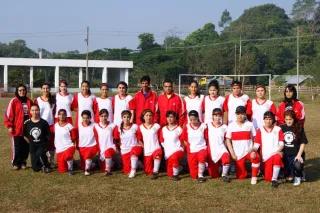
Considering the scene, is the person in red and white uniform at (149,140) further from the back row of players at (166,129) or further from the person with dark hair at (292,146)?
the person with dark hair at (292,146)

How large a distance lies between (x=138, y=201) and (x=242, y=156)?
6.73ft

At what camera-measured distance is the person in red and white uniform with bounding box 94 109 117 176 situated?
7.74m

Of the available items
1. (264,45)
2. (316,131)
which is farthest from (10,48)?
(316,131)

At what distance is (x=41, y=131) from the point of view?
7785mm

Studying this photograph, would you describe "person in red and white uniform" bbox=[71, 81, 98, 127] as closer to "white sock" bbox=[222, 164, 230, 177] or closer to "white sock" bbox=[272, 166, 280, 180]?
"white sock" bbox=[222, 164, 230, 177]

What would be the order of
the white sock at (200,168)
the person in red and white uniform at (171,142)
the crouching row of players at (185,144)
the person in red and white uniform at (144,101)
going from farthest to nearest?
the person in red and white uniform at (144,101)
the person in red and white uniform at (171,142)
the white sock at (200,168)
the crouching row of players at (185,144)

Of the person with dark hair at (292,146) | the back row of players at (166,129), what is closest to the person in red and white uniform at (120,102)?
the back row of players at (166,129)

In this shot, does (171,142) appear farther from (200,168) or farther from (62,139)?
(62,139)

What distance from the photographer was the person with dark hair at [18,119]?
314 inches

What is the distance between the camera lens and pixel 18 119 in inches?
314

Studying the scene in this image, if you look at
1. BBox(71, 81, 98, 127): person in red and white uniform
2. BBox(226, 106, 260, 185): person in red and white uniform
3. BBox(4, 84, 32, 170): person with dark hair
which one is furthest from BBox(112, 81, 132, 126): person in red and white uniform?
BBox(226, 106, 260, 185): person in red and white uniform

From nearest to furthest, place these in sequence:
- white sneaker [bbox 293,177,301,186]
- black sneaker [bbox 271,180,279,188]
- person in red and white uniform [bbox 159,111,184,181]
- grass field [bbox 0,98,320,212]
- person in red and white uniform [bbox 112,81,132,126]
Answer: grass field [bbox 0,98,320,212]
black sneaker [bbox 271,180,279,188]
white sneaker [bbox 293,177,301,186]
person in red and white uniform [bbox 159,111,184,181]
person in red and white uniform [bbox 112,81,132,126]

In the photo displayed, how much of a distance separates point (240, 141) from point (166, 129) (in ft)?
3.91

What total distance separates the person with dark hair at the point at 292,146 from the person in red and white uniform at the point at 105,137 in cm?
274
